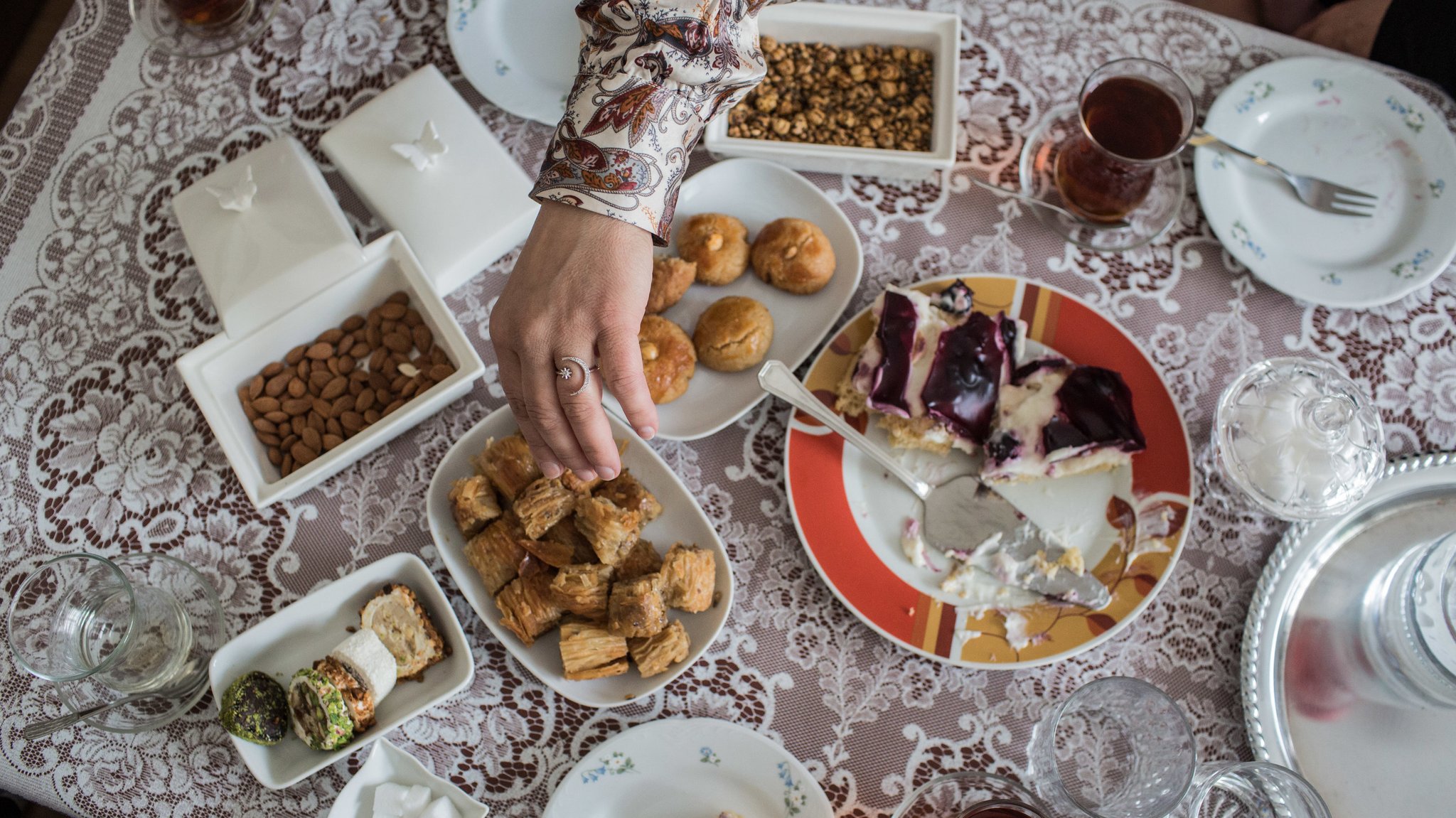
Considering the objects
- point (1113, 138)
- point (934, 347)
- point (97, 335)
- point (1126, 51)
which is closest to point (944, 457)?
point (934, 347)

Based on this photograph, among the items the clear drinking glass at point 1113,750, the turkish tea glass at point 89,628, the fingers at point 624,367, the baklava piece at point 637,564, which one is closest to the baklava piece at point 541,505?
the baklava piece at point 637,564

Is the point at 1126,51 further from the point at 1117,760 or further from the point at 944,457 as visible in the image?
the point at 1117,760

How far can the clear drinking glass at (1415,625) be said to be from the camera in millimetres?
1279

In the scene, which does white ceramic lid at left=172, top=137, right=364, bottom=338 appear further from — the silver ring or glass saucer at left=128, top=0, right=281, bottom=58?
the silver ring

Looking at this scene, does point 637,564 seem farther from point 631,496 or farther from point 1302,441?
point 1302,441

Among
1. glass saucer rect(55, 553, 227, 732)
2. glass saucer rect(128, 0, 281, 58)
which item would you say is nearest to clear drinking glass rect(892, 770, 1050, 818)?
glass saucer rect(55, 553, 227, 732)

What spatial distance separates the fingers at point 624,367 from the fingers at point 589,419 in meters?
0.03

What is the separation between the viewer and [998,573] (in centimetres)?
140

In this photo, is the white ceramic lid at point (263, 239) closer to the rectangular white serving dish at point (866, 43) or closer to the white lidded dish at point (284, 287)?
the white lidded dish at point (284, 287)

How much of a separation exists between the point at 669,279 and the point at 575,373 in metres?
0.37

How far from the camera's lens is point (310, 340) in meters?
1.48

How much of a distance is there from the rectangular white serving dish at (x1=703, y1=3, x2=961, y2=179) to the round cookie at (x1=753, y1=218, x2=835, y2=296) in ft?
0.40

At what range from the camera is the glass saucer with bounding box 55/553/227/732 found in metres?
1.31

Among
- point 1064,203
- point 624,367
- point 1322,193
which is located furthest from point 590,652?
point 1322,193
